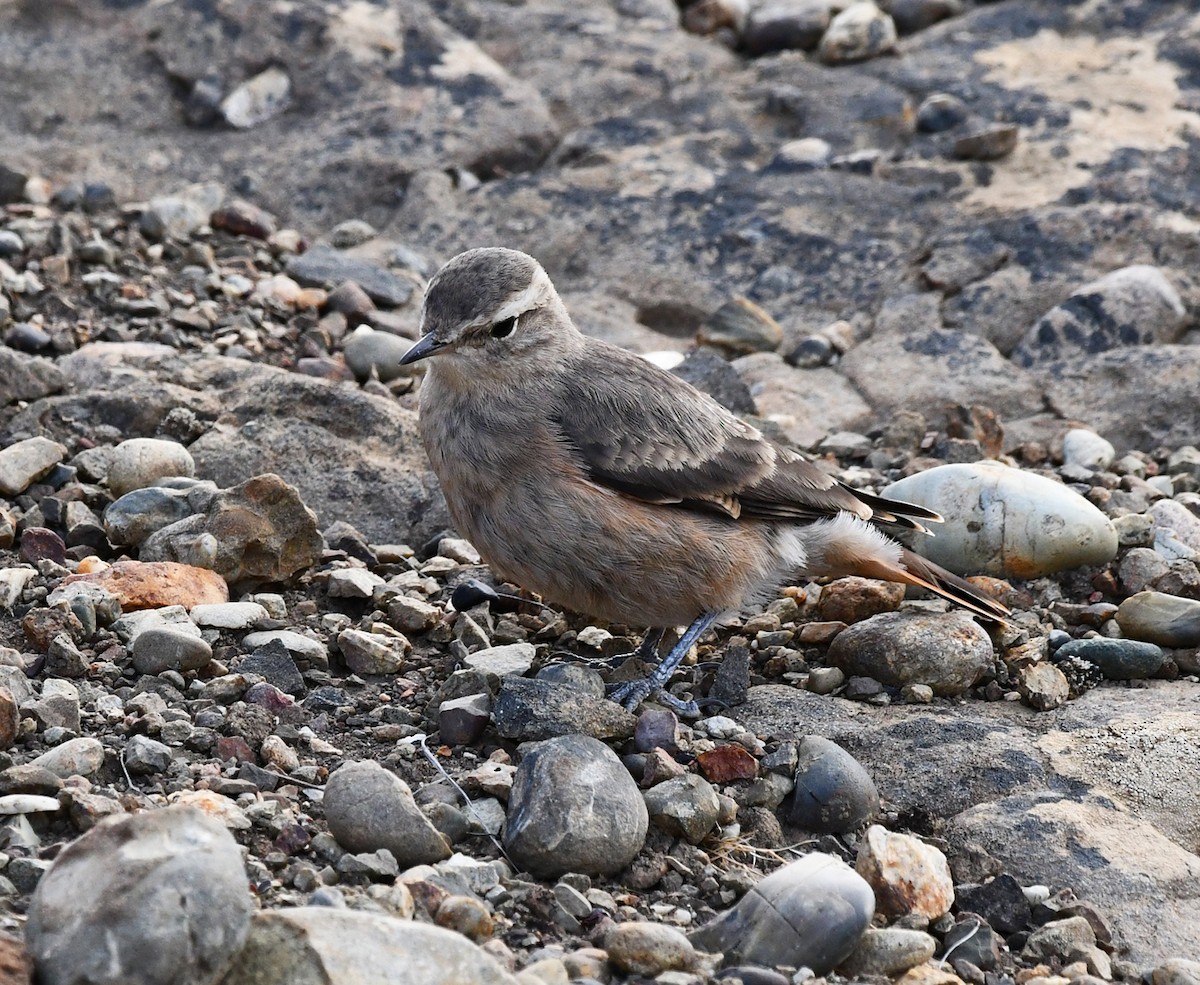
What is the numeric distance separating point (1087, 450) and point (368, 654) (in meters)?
3.74

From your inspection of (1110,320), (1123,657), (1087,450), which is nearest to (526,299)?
(1123,657)

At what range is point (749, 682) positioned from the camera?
5324 mm

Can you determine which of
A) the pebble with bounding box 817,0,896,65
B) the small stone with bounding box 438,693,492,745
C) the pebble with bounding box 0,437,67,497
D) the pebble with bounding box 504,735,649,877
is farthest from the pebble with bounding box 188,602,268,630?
the pebble with bounding box 817,0,896,65

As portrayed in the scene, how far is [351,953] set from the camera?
3070mm

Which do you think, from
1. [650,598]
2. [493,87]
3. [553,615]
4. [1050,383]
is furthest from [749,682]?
[493,87]

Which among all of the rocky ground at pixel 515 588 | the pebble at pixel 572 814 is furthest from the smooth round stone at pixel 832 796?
the pebble at pixel 572 814

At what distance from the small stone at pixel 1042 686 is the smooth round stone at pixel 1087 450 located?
6.16ft

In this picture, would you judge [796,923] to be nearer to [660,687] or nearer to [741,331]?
[660,687]

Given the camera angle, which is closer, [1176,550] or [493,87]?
[1176,550]

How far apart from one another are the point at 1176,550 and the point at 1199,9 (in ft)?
20.0

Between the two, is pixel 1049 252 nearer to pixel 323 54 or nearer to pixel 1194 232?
pixel 1194 232

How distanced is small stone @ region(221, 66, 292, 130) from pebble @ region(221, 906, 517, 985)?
7494 mm

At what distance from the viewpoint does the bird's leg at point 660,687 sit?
199 inches

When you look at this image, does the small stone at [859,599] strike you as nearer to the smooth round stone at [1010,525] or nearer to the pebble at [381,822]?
the smooth round stone at [1010,525]
